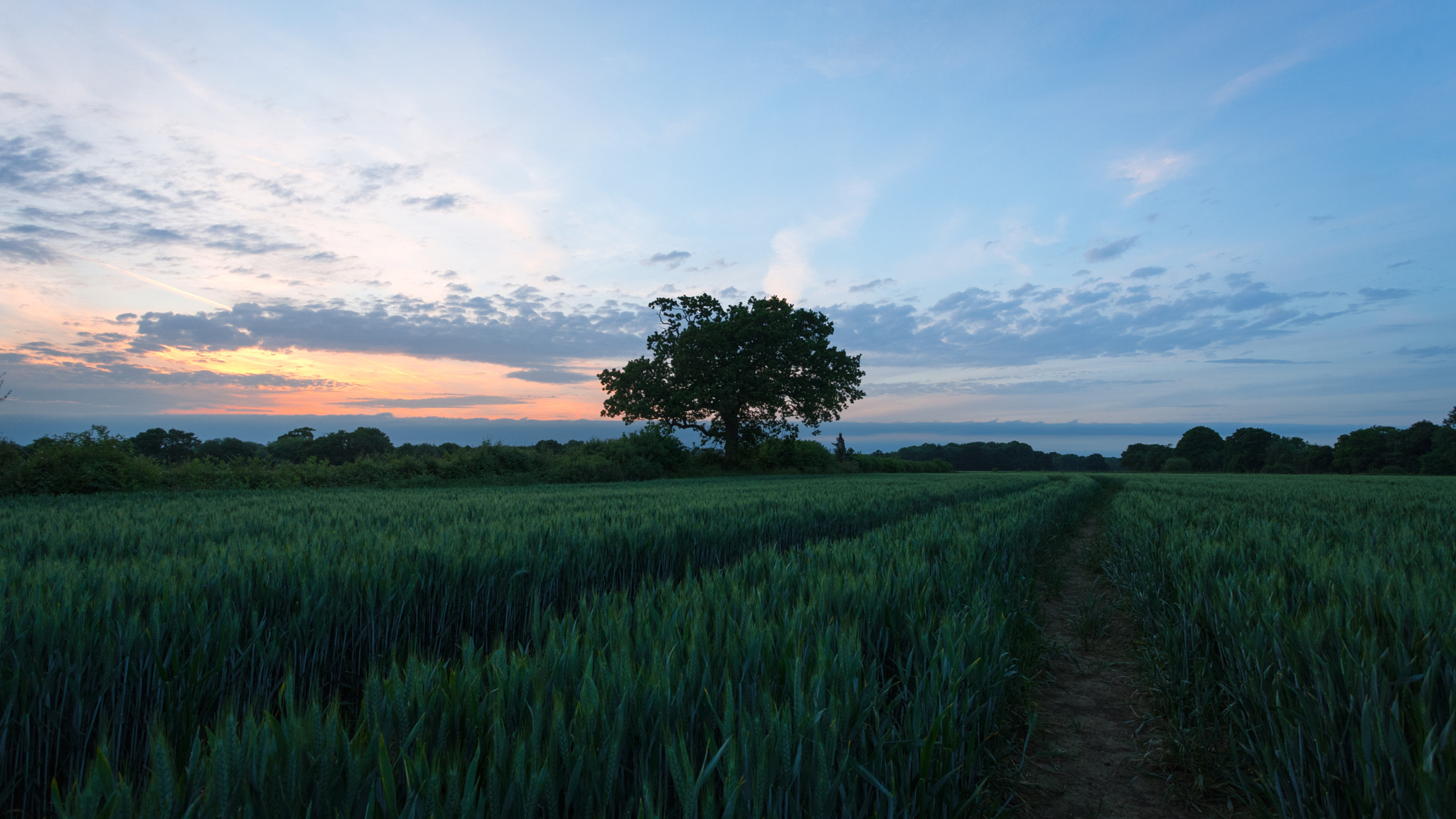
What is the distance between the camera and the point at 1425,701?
160 centimetres

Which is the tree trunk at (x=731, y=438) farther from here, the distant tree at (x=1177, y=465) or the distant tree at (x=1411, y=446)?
the distant tree at (x=1411, y=446)

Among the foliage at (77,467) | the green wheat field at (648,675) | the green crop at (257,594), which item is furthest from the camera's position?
the foliage at (77,467)

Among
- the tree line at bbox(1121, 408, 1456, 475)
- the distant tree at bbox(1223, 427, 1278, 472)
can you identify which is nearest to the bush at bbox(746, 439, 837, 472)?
the tree line at bbox(1121, 408, 1456, 475)

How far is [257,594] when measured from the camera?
3.04m

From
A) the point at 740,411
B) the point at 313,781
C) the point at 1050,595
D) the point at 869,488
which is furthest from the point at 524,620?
the point at 740,411

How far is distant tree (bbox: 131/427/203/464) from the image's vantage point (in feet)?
47.6

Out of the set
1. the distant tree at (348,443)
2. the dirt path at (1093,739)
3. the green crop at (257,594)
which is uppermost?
the distant tree at (348,443)

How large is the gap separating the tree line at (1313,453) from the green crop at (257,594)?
73.0 meters

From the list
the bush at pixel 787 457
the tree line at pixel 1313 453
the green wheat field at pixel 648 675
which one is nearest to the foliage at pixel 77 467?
the green wheat field at pixel 648 675

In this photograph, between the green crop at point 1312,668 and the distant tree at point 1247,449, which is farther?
the distant tree at point 1247,449

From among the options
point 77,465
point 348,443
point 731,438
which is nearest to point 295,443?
point 348,443

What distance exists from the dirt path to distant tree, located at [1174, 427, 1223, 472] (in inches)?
3905

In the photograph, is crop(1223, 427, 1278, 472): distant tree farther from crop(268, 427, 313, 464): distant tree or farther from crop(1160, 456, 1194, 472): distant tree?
crop(268, 427, 313, 464): distant tree

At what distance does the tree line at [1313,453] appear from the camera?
2334 inches
